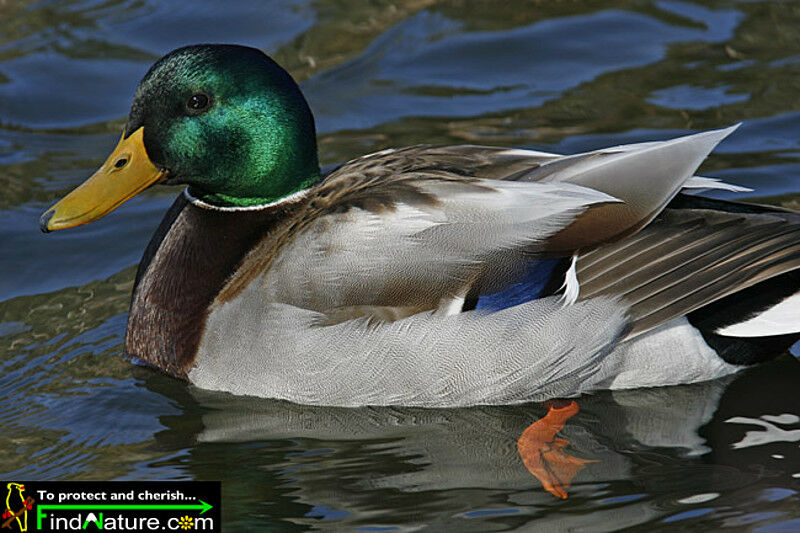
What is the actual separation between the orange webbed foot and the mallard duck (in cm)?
10

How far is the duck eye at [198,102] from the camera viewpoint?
17.8 ft

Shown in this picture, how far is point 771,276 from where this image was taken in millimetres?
5195

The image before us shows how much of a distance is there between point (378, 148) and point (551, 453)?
3264mm

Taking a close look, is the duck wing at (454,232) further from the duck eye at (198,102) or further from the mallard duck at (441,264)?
the duck eye at (198,102)

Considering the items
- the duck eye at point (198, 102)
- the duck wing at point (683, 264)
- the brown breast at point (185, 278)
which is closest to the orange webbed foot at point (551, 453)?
the duck wing at point (683, 264)

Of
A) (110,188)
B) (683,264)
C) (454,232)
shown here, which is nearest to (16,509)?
(110,188)

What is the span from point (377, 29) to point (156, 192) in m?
2.54

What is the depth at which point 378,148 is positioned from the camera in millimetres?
8031

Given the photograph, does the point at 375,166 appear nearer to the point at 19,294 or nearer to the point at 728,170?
the point at 19,294

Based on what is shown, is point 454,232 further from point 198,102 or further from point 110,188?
point 110,188

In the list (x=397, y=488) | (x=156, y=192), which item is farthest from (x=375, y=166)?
(x=156, y=192)

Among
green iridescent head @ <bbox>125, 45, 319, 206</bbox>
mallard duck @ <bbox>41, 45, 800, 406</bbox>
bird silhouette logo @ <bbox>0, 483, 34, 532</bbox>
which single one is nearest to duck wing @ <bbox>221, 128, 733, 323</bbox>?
mallard duck @ <bbox>41, 45, 800, 406</bbox>

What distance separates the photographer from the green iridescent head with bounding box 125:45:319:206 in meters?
5.41

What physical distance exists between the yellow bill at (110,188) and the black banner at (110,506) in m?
1.06
